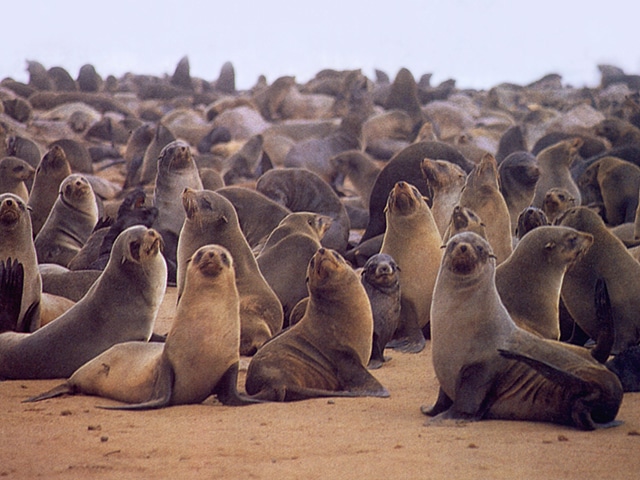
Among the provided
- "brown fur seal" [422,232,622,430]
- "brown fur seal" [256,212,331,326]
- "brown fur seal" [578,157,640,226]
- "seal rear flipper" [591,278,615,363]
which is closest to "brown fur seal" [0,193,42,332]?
"brown fur seal" [256,212,331,326]

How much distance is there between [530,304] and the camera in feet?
19.4

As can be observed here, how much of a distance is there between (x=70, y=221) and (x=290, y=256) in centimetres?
290

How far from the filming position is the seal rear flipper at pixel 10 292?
6531 millimetres

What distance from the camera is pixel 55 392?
18.5ft

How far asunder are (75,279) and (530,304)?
345 centimetres

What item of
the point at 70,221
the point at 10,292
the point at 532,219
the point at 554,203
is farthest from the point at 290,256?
the point at 70,221

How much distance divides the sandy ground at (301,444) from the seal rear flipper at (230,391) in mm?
64

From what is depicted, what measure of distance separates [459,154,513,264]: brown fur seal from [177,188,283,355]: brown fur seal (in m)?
1.68

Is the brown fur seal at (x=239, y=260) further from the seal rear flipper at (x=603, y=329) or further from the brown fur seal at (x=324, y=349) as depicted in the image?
the seal rear flipper at (x=603, y=329)

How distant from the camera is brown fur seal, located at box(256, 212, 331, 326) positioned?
7623mm

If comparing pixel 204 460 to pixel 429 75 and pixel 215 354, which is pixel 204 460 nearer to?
pixel 215 354

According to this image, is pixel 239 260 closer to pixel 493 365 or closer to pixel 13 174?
pixel 493 365

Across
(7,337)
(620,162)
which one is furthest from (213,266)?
(620,162)

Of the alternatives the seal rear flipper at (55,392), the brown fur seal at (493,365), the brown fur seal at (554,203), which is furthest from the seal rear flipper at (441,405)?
the brown fur seal at (554,203)
